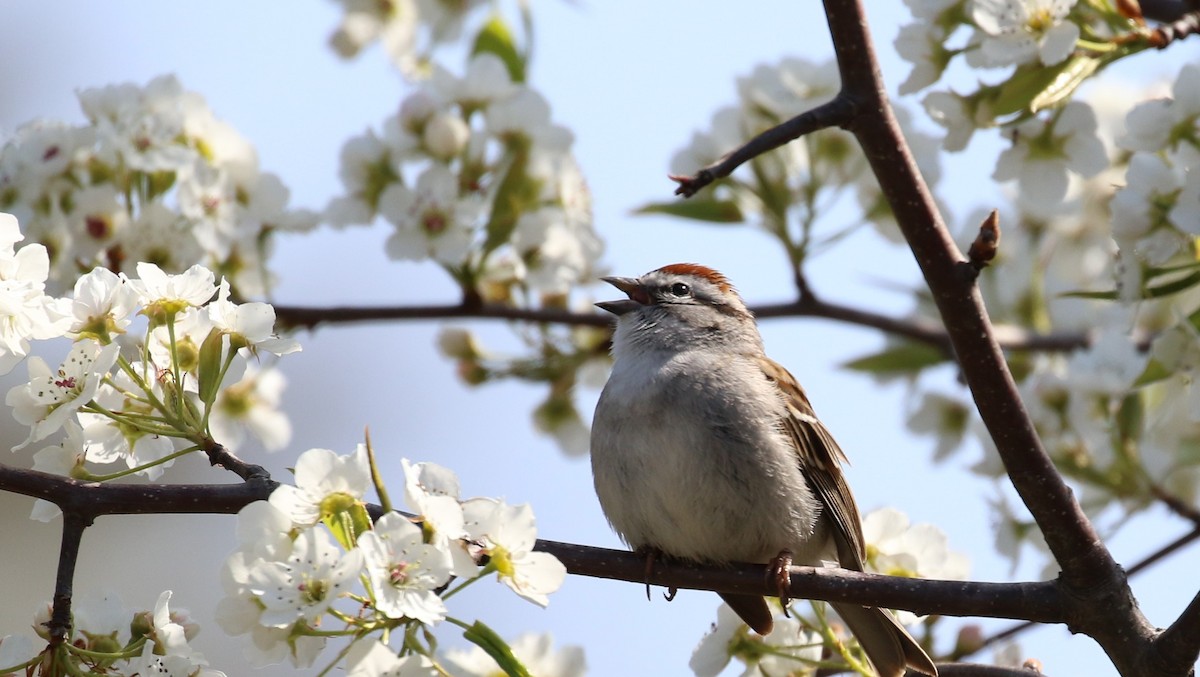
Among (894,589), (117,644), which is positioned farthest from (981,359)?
(117,644)

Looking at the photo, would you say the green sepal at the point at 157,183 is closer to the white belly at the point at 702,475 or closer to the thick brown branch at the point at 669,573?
the white belly at the point at 702,475

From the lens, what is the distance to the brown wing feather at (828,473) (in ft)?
12.2

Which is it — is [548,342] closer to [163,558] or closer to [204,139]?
[204,139]

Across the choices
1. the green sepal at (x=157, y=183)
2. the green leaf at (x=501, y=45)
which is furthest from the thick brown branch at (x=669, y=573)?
the green leaf at (x=501, y=45)

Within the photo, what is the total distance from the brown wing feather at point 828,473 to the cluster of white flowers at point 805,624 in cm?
24

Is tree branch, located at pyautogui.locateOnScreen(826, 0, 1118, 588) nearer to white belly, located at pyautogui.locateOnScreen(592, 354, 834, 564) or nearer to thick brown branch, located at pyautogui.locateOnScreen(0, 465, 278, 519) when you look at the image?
white belly, located at pyautogui.locateOnScreen(592, 354, 834, 564)

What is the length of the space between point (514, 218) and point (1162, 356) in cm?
208

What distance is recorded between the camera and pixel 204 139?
4.03m

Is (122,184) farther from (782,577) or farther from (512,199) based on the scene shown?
(782,577)

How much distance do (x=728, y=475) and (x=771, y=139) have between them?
131cm

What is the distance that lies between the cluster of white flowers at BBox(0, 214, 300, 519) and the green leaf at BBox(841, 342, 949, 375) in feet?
9.31

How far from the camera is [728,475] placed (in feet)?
11.5

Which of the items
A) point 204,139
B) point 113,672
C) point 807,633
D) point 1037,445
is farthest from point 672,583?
point 204,139

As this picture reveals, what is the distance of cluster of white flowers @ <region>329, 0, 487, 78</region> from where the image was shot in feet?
16.0
